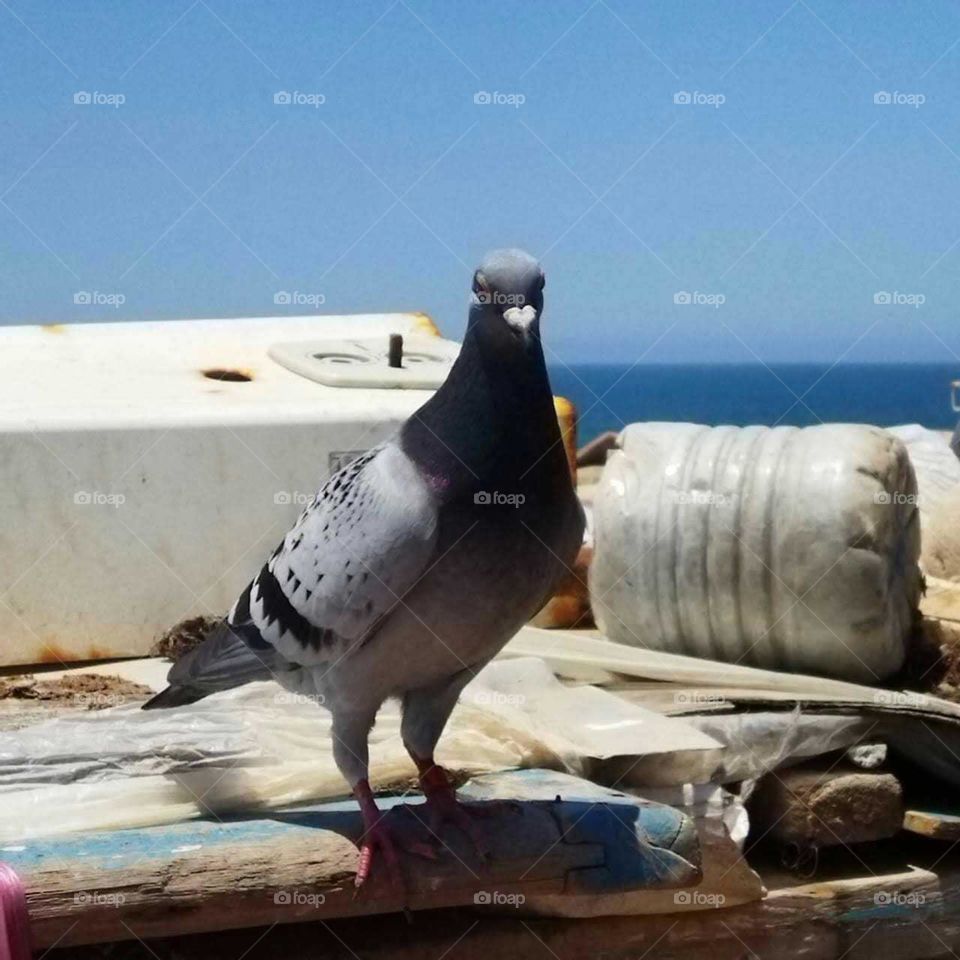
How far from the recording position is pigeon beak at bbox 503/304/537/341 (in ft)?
9.18

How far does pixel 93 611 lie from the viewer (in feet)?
15.8

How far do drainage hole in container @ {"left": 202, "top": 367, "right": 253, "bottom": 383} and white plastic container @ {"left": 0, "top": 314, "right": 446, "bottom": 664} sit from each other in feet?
1.04

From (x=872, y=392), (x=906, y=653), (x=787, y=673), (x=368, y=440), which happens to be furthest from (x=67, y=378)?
(x=872, y=392)

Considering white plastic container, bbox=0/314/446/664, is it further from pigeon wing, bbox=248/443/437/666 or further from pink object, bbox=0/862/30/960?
pink object, bbox=0/862/30/960

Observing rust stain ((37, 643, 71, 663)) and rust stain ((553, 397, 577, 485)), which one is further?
rust stain ((553, 397, 577, 485))

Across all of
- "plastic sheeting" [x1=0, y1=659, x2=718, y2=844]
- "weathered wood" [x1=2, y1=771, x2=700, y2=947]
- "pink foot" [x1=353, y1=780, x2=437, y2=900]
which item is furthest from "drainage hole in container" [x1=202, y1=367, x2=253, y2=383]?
"pink foot" [x1=353, y1=780, x2=437, y2=900]

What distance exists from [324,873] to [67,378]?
283 centimetres

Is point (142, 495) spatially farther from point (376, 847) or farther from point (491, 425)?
point (491, 425)

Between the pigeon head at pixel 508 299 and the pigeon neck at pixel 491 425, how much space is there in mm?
33

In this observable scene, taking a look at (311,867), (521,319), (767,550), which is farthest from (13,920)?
(767,550)

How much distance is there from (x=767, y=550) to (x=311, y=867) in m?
2.19

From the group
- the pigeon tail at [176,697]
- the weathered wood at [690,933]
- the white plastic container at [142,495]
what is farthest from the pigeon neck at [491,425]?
the white plastic container at [142,495]

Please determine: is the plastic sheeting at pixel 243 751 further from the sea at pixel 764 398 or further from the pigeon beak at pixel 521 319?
the sea at pixel 764 398

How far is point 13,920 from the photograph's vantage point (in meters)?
2.68
